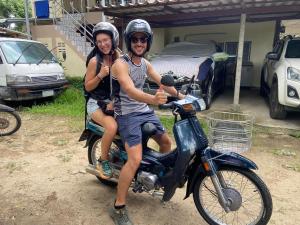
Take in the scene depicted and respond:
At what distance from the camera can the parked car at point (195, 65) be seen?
7223 mm

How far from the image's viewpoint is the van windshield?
772 cm

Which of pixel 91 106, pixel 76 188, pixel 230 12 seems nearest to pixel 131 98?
pixel 91 106

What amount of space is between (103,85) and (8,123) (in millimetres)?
3296

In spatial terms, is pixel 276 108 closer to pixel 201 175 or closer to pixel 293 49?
pixel 293 49

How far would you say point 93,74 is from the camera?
3.18 metres

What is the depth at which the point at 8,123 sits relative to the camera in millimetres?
5719

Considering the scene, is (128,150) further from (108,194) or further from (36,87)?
(36,87)

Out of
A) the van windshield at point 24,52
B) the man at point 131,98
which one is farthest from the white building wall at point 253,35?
the man at point 131,98

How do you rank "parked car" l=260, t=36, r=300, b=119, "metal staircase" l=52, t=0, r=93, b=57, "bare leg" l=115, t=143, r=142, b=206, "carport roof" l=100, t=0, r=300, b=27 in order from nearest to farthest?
"bare leg" l=115, t=143, r=142, b=206 < "parked car" l=260, t=36, r=300, b=119 < "carport roof" l=100, t=0, r=300, b=27 < "metal staircase" l=52, t=0, r=93, b=57

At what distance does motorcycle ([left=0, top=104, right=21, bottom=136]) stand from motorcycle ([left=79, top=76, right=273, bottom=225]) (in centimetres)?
349

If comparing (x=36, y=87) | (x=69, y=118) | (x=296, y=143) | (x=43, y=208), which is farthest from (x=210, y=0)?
(x=43, y=208)

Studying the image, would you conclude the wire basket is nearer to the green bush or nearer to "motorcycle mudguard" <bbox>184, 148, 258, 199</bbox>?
"motorcycle mudguard" <bbox>184, 148, 258, 199</bbox>

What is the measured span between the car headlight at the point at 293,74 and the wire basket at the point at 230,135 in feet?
13.0

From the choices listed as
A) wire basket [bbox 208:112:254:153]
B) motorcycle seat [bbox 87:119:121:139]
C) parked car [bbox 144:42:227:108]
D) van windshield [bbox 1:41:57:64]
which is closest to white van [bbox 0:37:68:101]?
van windshield [bbox 1:41:57:64]
